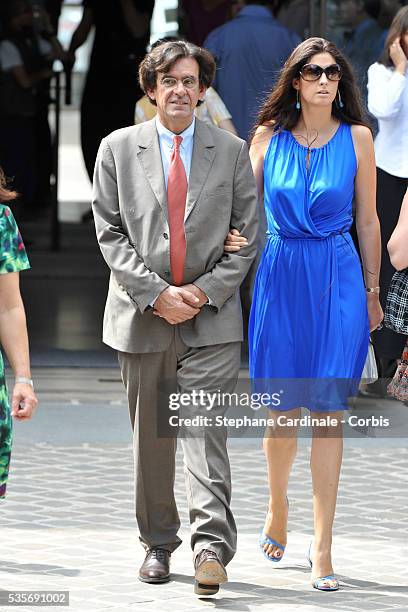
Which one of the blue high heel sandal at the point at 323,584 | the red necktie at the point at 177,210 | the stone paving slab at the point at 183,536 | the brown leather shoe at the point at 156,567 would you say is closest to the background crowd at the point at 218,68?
the red necktie at the point at 177,210

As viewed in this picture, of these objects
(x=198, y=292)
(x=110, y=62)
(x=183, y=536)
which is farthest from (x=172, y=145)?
(x=110, y=62)

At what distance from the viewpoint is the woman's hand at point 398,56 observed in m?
7.69

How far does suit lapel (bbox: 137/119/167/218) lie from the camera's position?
522 centimetres

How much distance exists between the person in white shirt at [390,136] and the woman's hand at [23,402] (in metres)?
3.30

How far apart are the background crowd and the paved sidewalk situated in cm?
118

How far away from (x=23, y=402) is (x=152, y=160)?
110cm

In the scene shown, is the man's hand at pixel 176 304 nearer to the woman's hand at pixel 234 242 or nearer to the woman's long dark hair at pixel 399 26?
the woman's hand at pixel 234 242

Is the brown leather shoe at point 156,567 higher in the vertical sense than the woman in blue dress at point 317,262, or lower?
lower

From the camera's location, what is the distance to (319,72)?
5.36 meters

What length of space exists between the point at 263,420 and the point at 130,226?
1038 mm

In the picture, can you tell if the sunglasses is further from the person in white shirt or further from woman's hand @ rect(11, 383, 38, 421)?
the person in white shirt

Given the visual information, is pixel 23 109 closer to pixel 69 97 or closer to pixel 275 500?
pixel 69 97

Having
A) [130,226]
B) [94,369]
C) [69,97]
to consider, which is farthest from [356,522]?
[69,97]

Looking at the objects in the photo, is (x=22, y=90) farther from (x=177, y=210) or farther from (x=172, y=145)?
(x=177, y=210)
